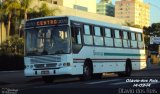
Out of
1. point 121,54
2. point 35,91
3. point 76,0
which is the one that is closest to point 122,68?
point 121,54

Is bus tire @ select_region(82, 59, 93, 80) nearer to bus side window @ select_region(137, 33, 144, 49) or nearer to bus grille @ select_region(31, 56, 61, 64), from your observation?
bus grille @ select_region(31, 56, 61, 64)

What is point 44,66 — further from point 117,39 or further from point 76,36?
point 117,39

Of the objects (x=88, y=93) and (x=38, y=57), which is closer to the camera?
(x=88, y=93)

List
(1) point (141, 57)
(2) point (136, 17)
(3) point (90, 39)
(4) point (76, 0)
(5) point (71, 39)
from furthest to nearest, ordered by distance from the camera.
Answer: (2) point (136, 17) < (4) point (76, 0) < (1) point (141, 57) < (3) point (90, 39) < (5) point (71, 39)

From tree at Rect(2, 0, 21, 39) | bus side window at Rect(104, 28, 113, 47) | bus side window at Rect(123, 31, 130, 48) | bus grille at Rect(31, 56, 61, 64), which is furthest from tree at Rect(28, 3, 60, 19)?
Answer: bus grille at Rect(31, 56, 61, 64)

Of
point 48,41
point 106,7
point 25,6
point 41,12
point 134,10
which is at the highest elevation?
point 106,7

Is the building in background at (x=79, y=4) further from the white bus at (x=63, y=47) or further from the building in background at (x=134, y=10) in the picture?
the white bus at (x=63, y=47)

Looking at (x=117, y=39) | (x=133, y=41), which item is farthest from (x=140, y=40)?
(x=117, y=39)

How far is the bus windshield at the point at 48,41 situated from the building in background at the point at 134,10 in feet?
270

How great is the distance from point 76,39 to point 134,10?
95157 millimetres

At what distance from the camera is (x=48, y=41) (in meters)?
20.4

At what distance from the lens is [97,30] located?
76.0 feet

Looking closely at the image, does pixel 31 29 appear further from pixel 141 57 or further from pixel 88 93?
pixel 88 93

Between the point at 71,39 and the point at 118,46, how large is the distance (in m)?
6.06
